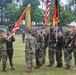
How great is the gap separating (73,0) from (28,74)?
205 ft

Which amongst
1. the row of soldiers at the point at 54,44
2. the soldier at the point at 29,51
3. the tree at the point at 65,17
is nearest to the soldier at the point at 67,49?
the row of soldiers at the point at 54,44

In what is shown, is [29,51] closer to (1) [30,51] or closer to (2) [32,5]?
(1) [30,51]

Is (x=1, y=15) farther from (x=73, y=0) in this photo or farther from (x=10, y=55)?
(x=10, y=55)

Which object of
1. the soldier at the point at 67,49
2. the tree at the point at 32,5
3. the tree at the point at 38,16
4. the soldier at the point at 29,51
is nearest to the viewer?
the soldier at the point at 29,51

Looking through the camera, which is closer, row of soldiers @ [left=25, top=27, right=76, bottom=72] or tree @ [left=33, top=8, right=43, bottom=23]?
row of soldiers @ [left=25, top=27, right=76, bottom=72]

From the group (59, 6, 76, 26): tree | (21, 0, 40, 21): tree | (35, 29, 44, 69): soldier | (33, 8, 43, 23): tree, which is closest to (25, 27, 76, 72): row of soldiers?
(35, 29, 44, 69): soldier

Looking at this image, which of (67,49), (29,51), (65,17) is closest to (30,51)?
(29,51)

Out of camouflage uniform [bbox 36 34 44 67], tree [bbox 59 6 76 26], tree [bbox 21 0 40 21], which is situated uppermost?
tree [bbox 21 0 40 21]

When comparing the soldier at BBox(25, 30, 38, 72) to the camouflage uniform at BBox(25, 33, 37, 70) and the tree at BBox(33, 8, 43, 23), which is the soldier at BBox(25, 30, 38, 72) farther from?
the tree at BBox(33, 8, 43, 23)

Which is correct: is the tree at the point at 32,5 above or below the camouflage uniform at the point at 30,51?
above

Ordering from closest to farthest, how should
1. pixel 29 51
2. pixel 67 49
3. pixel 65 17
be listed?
1. pixel 29 51
2. pixel 67 49
3. pixel 65 17

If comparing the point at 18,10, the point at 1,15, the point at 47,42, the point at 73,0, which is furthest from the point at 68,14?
the point at 47,42

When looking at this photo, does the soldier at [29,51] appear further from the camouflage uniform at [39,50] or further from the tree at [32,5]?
the tree at [32,5]

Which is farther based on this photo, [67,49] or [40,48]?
[67,49]
